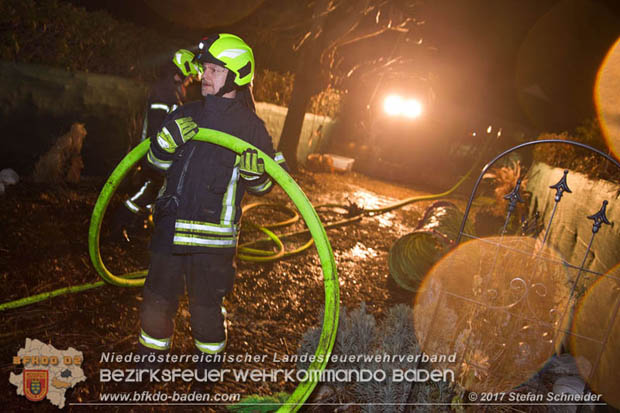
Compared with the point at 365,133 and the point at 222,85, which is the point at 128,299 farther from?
the point at 365,133

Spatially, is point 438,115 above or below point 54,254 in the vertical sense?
above

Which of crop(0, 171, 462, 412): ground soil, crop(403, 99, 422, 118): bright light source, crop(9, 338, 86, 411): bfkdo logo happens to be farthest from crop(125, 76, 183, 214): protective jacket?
crop(403, 99, 422, 118): bright light source

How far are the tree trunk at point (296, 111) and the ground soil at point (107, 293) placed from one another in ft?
16.1

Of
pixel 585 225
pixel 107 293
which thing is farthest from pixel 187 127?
pixel 585 225

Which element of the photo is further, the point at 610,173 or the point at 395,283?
the point at 395,283

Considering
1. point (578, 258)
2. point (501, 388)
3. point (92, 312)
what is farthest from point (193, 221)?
point (578, 258)

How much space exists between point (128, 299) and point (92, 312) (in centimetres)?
37

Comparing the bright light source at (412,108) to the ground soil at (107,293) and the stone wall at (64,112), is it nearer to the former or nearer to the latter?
the ground soil at (107,293)

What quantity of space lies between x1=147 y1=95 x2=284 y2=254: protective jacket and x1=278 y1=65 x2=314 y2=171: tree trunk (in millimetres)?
8610

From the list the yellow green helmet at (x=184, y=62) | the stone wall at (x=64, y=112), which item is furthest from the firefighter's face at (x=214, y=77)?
the stone wall at (x=64, y=112)

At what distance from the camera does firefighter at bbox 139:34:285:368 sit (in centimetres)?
243

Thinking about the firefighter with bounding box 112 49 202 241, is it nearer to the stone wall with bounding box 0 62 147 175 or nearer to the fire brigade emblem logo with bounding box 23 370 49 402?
the fire brigade emblem logo with bounding box 23 370 49 402

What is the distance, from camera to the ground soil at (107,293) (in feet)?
9.59

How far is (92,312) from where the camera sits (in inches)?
131
